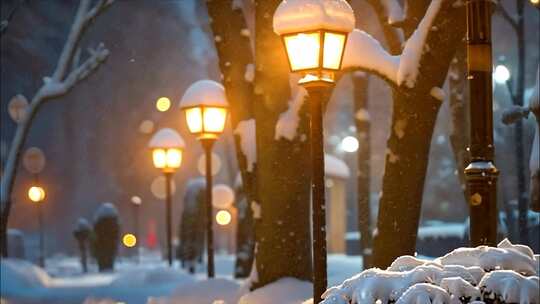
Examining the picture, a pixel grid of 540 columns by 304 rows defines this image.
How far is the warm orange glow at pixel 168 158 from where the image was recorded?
2012 centimetres

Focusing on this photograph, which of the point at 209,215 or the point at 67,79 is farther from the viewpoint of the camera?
the point at 67,79

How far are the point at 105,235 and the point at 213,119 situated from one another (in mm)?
14670

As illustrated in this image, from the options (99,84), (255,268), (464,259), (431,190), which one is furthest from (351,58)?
(99,84)

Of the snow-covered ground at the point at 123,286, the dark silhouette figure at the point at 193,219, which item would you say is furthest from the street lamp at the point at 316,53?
the dark silhouette figure at the point at 193,219

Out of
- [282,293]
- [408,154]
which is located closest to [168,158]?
[282,293]

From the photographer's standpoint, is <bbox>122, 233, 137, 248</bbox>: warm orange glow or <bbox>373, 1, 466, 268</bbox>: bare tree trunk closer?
<bbox>373, 1, 466, 268</bbox>: bare tree trunk

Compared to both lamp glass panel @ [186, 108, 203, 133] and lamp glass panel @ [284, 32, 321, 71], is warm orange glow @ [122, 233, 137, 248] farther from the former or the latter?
lamp glass panel @ [284, 32, 321, 71]

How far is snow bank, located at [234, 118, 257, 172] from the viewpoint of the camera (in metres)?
12.2

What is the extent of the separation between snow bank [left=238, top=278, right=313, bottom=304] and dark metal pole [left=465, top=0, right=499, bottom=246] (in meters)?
3.73

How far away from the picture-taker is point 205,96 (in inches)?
587

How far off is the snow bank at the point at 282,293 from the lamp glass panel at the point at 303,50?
314 centimetres

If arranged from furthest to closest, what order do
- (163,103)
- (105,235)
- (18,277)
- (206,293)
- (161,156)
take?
1. (163,103)
2. (105,235)
3. (18,277)
4. (161,156)
5. (206,293)

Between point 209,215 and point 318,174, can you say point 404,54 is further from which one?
point 209,215

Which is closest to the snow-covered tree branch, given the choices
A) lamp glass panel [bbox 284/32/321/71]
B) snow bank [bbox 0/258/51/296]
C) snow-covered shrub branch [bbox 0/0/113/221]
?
snow-covered shrub branch [bbox 0/0/113/221]
